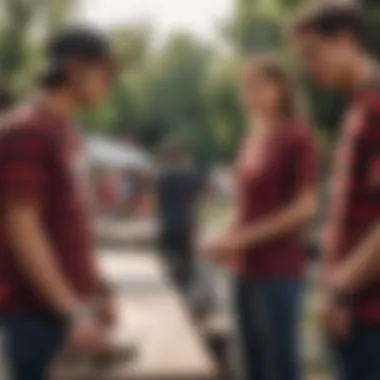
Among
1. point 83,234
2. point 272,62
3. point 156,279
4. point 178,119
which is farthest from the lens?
point 178,119

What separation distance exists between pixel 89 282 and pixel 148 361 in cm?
353

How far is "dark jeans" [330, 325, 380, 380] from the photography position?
10.1ft

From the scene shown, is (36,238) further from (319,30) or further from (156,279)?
(156,279)

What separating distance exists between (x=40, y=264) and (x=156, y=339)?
447cm

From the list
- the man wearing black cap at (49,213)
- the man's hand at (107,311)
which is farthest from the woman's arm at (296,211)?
the man wearing black cap at (49,213)

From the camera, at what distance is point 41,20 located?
103ft

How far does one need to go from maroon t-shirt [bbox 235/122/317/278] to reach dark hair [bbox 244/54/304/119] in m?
0.05

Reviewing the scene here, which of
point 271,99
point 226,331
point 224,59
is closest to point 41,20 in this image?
point 224,59

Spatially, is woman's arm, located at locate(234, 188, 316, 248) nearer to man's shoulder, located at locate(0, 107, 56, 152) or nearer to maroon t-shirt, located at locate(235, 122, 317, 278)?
maroon t-shirt, located at locate(235, 122, 317, 278)

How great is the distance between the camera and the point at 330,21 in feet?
10.1

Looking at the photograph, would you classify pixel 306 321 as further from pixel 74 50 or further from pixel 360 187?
pixel 360 187

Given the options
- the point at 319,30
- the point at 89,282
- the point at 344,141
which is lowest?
the point at 89,282

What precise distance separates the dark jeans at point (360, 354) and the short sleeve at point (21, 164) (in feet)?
2.67

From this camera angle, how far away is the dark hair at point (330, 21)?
306cm
